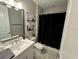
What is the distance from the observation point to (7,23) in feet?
5.25

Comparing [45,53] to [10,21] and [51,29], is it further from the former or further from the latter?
[10,21]

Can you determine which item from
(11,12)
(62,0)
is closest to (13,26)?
(11,12)

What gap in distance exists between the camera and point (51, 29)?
2441 mm

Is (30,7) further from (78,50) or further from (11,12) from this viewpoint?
(78,50)

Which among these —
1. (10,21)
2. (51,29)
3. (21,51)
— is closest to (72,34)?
(21,51)

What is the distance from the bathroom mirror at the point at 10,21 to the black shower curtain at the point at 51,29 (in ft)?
2.99

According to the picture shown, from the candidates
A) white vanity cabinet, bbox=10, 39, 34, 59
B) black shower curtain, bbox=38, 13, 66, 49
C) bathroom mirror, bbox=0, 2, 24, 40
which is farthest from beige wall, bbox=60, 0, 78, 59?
black shower curtain, bbox=38, 13, 66, 49

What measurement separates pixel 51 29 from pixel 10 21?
4.78 feet

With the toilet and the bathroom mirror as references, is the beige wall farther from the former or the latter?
the toilet

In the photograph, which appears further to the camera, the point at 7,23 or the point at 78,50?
the point at 7,23

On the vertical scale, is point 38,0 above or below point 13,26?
above

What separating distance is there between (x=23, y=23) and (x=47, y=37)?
1096 millimetres

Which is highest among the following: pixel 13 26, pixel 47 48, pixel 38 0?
pixel 38 0

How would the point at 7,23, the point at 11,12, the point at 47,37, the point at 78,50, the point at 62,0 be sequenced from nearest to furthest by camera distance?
the point at 78,50 → the point at 7,23 → the point at 11,12 → the point at 62,0 → the point at 47,37
